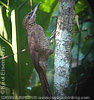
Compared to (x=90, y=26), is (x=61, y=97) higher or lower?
lower

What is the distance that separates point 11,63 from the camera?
93cm

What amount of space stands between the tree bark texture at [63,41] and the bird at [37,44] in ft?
0.23

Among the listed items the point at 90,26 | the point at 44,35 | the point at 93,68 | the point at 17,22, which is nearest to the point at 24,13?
the point at 17,22

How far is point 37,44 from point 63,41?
0.44 ft

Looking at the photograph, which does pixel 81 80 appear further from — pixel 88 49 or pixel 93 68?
pixel 88 49

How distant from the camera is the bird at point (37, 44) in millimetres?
781

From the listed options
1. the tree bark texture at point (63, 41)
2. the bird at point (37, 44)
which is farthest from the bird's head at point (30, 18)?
the tree bark texture at point (63, 41)

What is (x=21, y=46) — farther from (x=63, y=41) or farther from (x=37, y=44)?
(x=63, y=41)

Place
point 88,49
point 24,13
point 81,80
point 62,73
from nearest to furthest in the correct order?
1. point 62,73
2. point 24,13
3. point 81,80
4. point 88,49

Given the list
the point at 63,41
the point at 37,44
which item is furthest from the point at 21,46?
the point at 63,41

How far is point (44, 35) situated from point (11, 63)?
0.28m

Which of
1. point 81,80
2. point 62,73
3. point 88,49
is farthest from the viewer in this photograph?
point 88,49

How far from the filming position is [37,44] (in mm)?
792

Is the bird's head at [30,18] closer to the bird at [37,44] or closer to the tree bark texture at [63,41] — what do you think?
the bird at [37,44]
